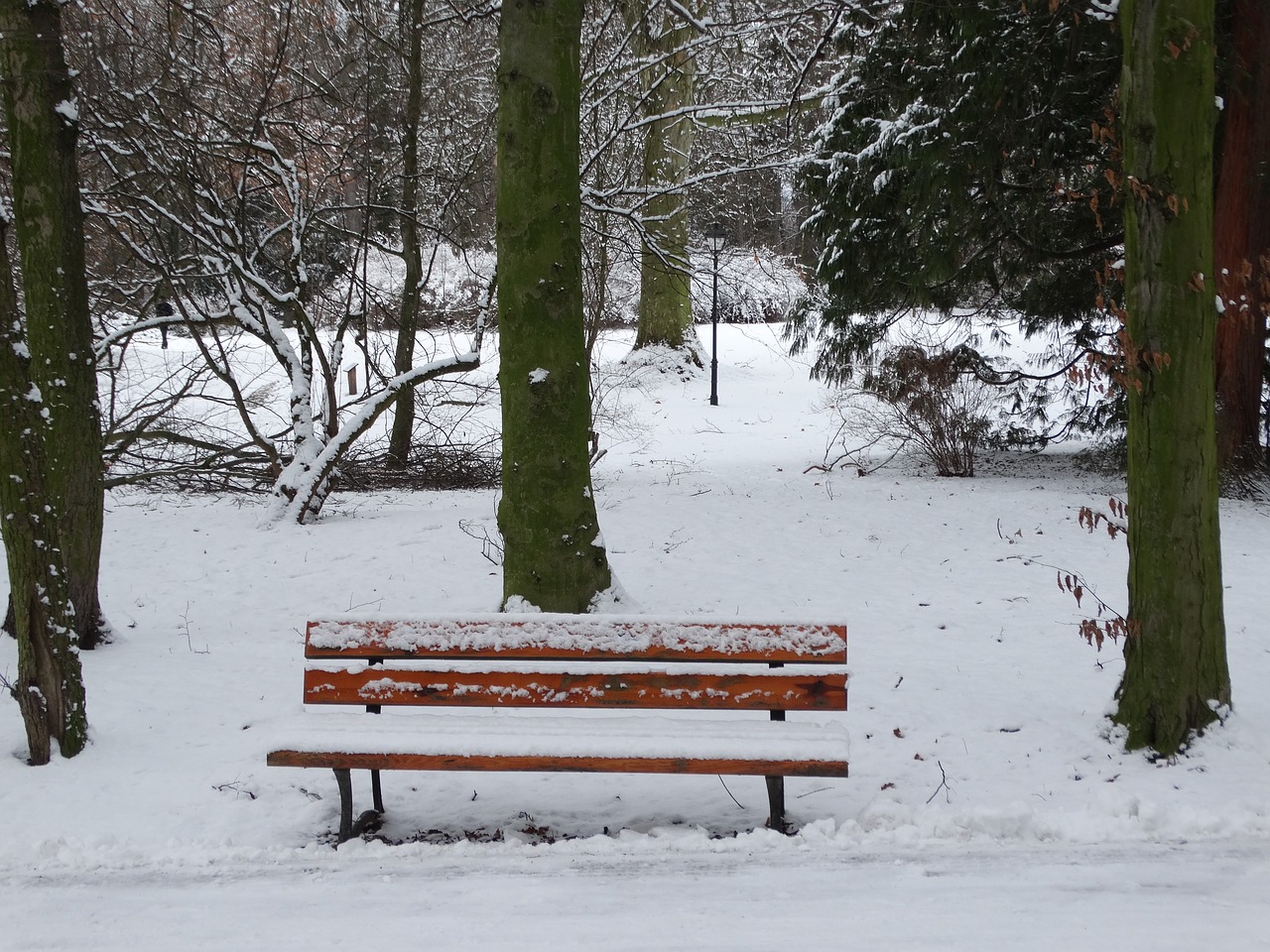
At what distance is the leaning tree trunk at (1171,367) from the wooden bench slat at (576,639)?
1.31m

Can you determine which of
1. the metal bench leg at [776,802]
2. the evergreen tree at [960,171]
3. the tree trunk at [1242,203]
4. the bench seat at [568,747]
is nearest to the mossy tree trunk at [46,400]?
the bench seat at [568,747]

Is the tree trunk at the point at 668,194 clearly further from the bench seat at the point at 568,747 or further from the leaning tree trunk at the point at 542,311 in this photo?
the bench seat at the point at 568,747

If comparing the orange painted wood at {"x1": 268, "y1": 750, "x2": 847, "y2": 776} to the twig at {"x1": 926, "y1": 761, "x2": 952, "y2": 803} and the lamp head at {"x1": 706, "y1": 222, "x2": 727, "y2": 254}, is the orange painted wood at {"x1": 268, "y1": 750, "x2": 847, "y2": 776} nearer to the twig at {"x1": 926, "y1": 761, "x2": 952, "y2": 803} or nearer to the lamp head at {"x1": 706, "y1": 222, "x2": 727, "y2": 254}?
the twig at {"x1": 926, "y1": 761, "x2": 952, "y2": 803}

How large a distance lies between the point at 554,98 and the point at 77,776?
3686 millimetres

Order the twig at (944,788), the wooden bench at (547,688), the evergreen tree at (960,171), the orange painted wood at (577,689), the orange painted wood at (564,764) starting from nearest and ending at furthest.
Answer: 1. the orange painted wood at (564,764)
2. the wooden bench at (547,688)
3. the orange painted wood at (577,689)
4. the twig at (944,788)
5. the evergreen tree at (960,171)

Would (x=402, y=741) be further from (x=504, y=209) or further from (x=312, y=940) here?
(x=504, y=209)

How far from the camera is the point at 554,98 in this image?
4.95m

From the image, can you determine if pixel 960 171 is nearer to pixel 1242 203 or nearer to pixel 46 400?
pixel 1242 203

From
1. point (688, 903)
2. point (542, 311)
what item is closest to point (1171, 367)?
point (688, 903)

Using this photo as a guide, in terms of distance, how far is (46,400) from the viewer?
502 cm

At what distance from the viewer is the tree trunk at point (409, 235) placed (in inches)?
408

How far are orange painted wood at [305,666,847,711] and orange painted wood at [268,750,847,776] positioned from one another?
13.6 inches

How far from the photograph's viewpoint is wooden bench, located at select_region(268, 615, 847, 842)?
330 centimetres

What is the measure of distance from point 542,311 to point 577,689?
214 centimetres
